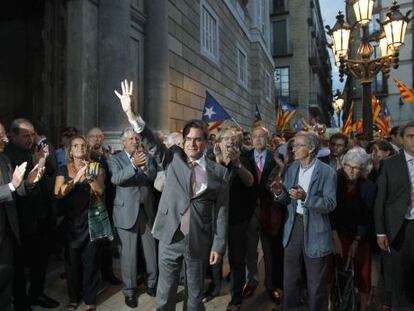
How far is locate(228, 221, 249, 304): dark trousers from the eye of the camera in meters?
4.32

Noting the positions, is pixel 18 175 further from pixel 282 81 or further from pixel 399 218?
pixel 282 81

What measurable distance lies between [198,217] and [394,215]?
206cm

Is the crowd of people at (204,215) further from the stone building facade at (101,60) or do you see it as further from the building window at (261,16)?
the building window at (261,16)

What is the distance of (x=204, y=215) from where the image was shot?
3.36 meters

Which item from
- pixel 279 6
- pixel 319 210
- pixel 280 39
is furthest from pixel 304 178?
pixel 279 6

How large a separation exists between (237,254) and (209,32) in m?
10.7

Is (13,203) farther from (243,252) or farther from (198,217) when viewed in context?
(243,252)

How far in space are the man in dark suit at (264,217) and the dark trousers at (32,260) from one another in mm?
2370

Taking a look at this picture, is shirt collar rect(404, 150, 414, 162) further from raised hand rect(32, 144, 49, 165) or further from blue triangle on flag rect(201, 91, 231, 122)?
blue triangle on flag rect(201, 91, 231, 122)

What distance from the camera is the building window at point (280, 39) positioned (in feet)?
134

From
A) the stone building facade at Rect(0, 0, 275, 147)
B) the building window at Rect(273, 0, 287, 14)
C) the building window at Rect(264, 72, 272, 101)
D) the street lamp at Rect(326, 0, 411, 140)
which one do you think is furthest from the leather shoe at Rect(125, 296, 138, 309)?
the building window at Rect(273, 0, 287, 14)

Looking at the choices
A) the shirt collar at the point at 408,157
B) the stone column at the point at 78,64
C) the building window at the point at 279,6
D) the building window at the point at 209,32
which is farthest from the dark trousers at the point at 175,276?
the building window at the point at 279,6

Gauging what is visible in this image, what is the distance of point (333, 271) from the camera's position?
399 centimetres

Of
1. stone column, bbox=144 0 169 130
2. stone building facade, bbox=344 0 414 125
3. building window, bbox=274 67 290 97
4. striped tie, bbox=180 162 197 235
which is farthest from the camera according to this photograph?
building window, bbox=274 67 290 97
